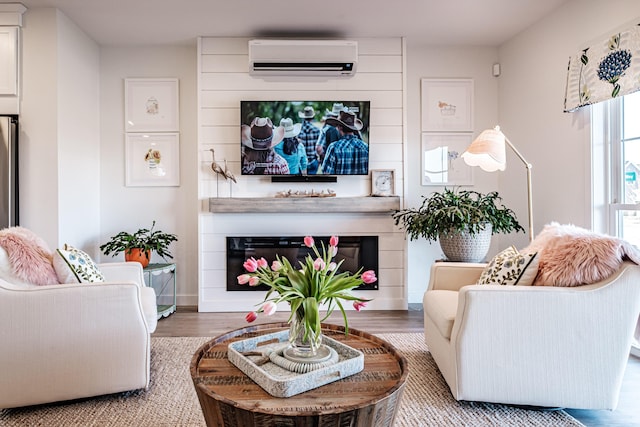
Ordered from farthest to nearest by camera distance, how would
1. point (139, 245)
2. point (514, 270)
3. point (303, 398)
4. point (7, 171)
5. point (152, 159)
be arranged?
point (152, 159) < point (139, 245) < point (7, 171) < point (514, 270) < point (303, 398)

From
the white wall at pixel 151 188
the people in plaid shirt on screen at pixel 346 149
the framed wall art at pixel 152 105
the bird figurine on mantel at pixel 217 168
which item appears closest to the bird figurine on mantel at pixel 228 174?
the bird figurine on mantel at pixel 217 168

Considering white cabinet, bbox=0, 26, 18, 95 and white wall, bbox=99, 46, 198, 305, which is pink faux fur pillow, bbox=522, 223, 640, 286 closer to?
white wall, bbox=99, 46, 198, 305

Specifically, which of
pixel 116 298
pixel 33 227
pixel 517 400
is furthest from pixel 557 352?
pixel 33 227

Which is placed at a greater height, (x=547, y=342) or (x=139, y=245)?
(x=139, y=245)

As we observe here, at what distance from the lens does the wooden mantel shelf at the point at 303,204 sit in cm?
345

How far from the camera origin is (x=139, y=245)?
10.9 ft

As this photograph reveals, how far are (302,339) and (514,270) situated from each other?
1235 millimetres

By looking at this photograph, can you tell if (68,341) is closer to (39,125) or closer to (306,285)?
(306,285)

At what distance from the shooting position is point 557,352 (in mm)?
1744

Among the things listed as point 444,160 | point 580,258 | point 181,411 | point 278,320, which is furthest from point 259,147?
point 580,258

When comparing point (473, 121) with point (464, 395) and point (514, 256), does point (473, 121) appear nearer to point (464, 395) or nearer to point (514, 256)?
point (514, 256)

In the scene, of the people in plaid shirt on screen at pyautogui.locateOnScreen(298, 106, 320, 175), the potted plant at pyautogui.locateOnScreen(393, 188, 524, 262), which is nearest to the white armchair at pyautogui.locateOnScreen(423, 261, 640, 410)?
the potted plant at pyautogui.locateOnScreen(393, 188, 524, 262)

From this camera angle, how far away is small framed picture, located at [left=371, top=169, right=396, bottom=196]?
11.8 feet

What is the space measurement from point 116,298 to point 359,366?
49.9 inches
